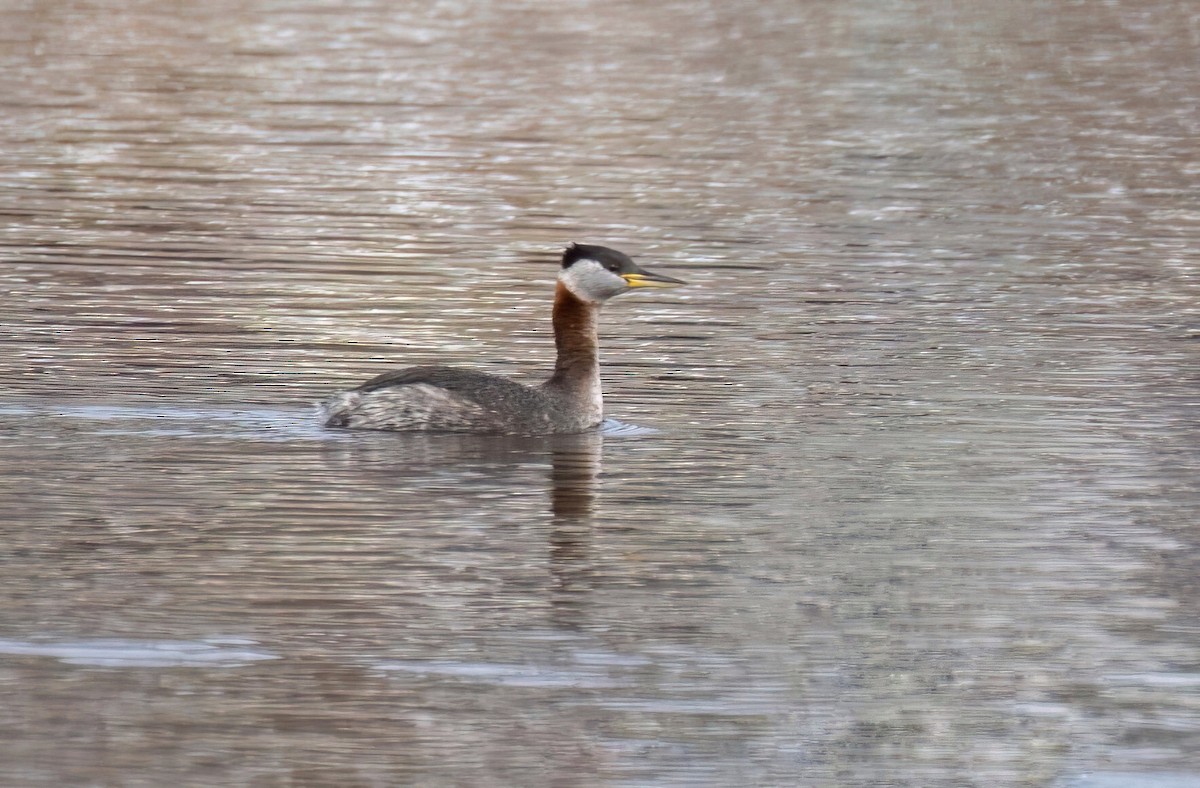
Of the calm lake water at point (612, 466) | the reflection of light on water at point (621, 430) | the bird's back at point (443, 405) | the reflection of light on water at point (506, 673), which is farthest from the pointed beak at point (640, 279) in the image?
the reflection of light on water at point (506, 673)

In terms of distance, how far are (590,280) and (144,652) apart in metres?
6.06

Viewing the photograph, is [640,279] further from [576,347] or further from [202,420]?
[202,420]

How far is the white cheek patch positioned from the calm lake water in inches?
30.7

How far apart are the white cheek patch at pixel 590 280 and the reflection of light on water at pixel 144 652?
5743mm

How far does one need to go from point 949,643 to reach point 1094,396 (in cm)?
588

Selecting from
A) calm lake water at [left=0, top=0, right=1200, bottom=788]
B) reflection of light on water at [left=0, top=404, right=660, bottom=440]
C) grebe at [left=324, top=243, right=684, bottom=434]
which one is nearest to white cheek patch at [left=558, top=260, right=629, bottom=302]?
grebe at [left=324, top=243, right=684, bottom=434]

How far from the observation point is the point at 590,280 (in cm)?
1521

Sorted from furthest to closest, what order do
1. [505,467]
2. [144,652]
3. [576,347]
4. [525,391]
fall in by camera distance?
1. [576,347]
2. [525,391]
3. [505,467]
4. [144,652]

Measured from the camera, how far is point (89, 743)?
8.63 metres

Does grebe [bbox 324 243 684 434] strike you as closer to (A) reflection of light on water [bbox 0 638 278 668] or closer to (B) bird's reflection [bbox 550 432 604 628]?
(B) bird's reflection [bbox 550 432 604 628]

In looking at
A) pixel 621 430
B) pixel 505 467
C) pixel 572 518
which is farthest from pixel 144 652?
pixel 621 430

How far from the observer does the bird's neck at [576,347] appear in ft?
48.6

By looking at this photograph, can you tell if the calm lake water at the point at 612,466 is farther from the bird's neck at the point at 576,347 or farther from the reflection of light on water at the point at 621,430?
the bird's neck at the point at 576,347

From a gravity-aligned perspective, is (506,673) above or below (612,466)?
above
